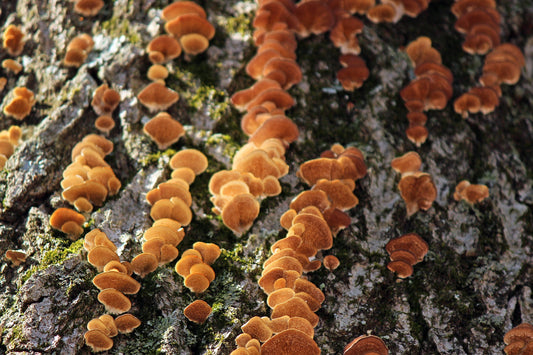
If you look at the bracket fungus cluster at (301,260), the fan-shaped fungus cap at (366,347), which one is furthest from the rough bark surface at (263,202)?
the fan-shaped fungus cap at (366,347)

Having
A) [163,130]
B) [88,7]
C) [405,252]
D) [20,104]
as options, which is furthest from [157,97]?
[405,252]

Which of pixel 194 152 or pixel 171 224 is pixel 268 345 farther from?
pixel 194 152

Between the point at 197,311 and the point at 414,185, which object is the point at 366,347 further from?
the point at 414,185

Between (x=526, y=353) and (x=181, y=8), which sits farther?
(x=181, y=8)

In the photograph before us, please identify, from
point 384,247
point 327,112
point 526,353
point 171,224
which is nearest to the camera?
point 526,353

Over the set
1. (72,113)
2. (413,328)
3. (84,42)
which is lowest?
(413,328)

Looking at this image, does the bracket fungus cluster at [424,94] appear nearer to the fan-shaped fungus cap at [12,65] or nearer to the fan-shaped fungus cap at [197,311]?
the fan-shaped fungus cap at [197,311]

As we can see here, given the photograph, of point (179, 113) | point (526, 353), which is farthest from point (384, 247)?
point (179, 113)
